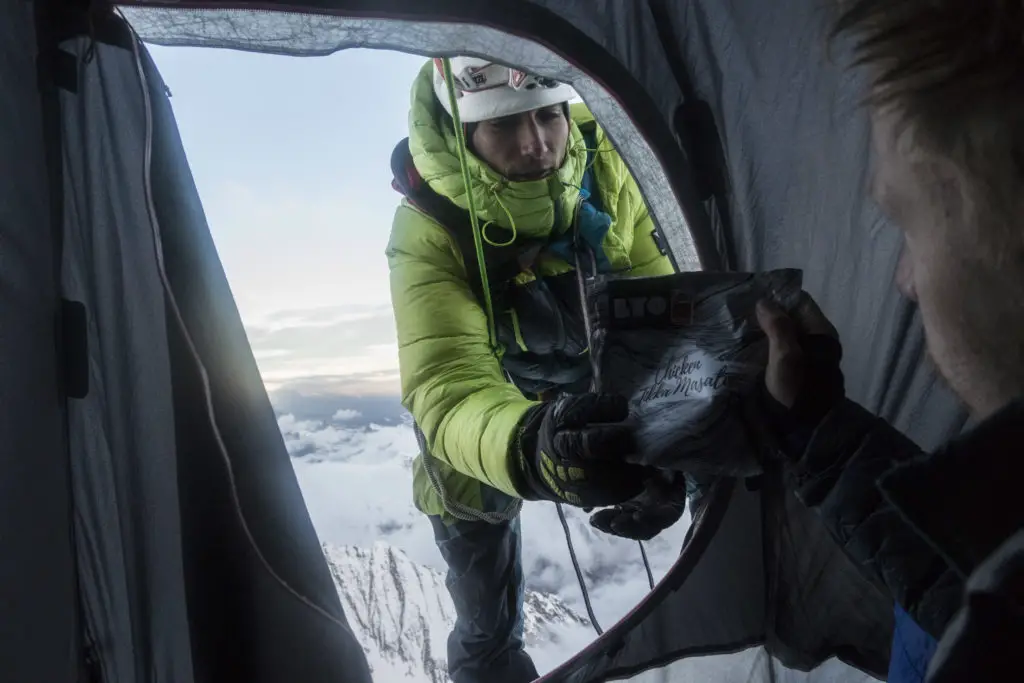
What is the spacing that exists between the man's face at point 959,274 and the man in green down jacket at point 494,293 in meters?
0.42

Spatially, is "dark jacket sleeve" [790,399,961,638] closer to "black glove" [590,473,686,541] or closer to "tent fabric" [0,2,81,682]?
"black glove" [590,473,686,541]

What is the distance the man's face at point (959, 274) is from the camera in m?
0.46

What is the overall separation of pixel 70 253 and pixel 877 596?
0.88 m

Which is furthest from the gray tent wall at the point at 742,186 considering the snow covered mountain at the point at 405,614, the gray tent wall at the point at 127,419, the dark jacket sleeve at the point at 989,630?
the snow covered mountain at the point at 405,614

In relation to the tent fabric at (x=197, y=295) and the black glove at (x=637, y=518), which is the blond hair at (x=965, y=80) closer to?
the tent fabric at (x=197, y=295)

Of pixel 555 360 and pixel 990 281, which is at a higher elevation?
pixel 990 281

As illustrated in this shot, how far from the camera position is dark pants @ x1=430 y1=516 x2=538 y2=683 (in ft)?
4.49

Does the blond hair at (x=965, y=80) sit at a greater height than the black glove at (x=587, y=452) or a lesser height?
greater

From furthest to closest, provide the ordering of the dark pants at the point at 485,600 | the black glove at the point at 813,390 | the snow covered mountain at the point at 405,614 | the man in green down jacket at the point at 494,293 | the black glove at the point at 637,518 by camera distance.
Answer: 1. the snow covered mountain at the point at 405,614
2. the dark pants at the point at 485,600
3. the man in green down jacket at the point at 494,293
4. the black glove at the point at 637,518
5. the black glove at the point at 813,390

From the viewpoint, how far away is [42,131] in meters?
0.69

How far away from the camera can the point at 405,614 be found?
6.37ft

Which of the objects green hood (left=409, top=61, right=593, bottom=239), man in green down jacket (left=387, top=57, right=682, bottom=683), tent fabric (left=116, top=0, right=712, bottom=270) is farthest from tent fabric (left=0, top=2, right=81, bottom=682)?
green hood (left=409, top=61, right=593, bottom=239)

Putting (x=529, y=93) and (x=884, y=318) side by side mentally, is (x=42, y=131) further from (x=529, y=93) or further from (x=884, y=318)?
(x=884, y=318)

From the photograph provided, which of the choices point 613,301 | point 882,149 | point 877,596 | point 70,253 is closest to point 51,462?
point 70,253
